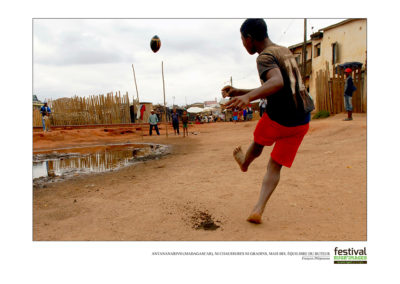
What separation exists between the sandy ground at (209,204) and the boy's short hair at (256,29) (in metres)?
1.40

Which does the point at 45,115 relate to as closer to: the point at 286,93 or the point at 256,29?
the point at 256,29

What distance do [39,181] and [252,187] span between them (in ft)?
10.7

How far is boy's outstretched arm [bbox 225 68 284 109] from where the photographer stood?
156cm

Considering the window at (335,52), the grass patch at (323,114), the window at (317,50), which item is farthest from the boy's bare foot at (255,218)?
the window at (317,50)

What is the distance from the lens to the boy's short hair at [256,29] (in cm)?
193

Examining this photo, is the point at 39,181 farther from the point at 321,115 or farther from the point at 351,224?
the point at 321,115

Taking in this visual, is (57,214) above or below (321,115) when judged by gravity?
below

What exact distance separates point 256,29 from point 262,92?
0.61m

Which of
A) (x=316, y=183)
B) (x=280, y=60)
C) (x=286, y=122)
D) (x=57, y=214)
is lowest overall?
(x=57, y=214)

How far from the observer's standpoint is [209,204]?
2.59 m

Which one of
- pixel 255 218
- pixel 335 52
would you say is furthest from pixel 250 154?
pixel 335 52
